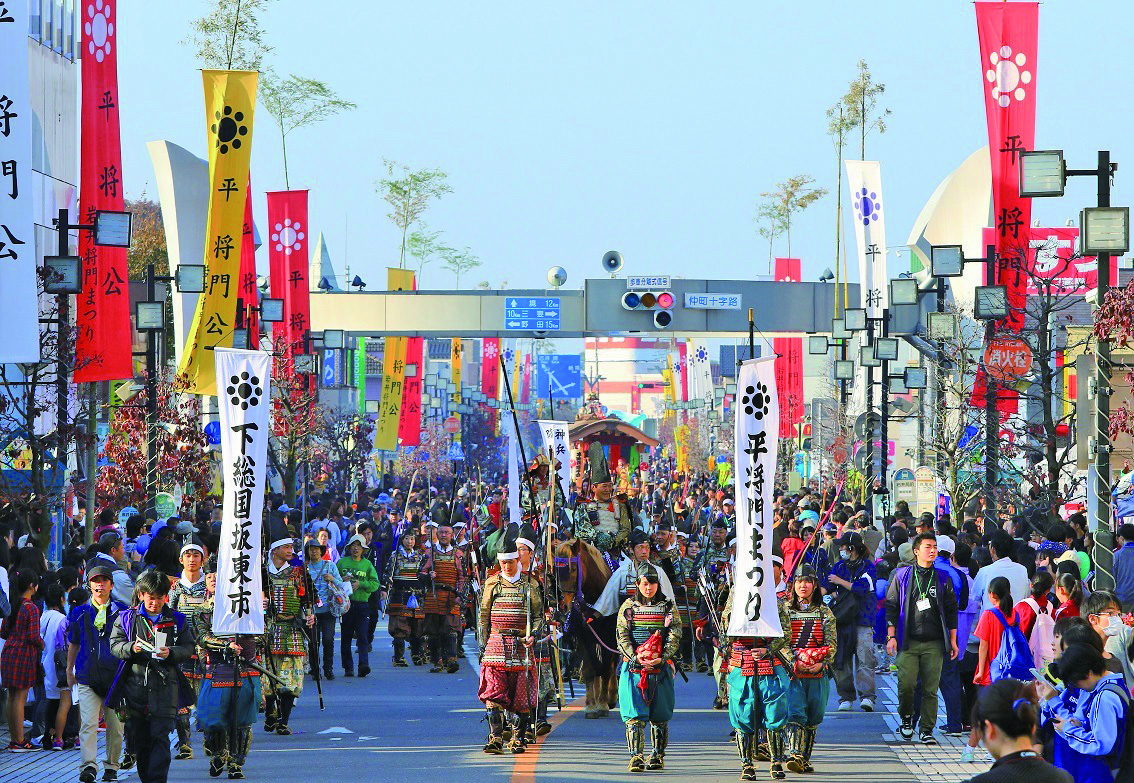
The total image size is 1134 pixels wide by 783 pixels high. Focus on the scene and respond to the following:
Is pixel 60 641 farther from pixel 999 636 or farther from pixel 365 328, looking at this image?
pixel 365 328

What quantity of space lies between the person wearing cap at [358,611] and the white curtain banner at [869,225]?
13732mm

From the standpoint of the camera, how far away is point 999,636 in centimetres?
1111

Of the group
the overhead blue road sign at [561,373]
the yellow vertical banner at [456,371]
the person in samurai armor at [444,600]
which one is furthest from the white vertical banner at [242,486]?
the overhead blue road sign at [561,373]

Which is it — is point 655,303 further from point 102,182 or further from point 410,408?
point 102,182

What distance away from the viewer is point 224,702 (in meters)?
11.7

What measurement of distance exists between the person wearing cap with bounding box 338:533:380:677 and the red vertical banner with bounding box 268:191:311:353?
34.1 feet

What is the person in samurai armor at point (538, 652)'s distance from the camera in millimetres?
13023

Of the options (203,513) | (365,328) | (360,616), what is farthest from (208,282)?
(365,328)

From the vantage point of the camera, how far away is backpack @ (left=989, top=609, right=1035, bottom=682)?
10773mm

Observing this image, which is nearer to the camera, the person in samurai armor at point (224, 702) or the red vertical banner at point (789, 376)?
the person in samurai armor at point (224, 702)

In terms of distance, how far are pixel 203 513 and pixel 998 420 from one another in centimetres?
1077

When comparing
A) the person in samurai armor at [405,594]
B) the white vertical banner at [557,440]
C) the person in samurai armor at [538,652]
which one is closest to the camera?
the person in samurai armor at [538,652]

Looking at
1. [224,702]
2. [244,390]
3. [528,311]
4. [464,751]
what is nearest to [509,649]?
[464,751]

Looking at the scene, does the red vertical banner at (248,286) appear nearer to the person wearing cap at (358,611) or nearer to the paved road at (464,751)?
the person wearing cap at (358,611)
